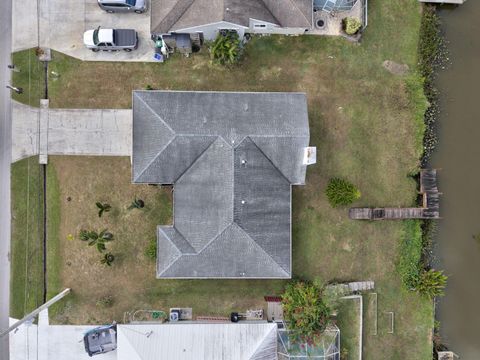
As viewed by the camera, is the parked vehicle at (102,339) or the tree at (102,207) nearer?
the tree at (102,207)

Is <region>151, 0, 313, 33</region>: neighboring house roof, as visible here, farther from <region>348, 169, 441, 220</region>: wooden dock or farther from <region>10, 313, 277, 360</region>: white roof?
<region>10, 313, 277, 360</region>: white roof

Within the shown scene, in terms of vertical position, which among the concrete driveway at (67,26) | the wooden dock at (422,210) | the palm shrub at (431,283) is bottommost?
the palm shrub at (431,283)

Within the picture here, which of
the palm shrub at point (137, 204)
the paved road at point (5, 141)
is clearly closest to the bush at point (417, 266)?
the palm shrub at point (137, 204)

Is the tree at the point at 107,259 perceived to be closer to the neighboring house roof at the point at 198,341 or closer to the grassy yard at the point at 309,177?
the grassy yard at the point at 309,177

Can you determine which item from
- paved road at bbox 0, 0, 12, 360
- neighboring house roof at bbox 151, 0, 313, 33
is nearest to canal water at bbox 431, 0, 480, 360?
neighboring house roof at bbox 151, 0, 313, 33

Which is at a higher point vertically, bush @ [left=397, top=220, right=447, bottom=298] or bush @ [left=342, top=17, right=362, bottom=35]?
bush @ [left=342, top=17, right=362, bottom=35]

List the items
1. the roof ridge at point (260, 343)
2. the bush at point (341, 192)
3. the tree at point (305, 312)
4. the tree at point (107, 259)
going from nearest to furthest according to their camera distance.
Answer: the tree at point (305, 312)
the roof ridge at point (260, 343)
the tree at point (107, 259)
the bush at point (341, 192)

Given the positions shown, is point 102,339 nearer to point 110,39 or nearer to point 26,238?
point 26,238
